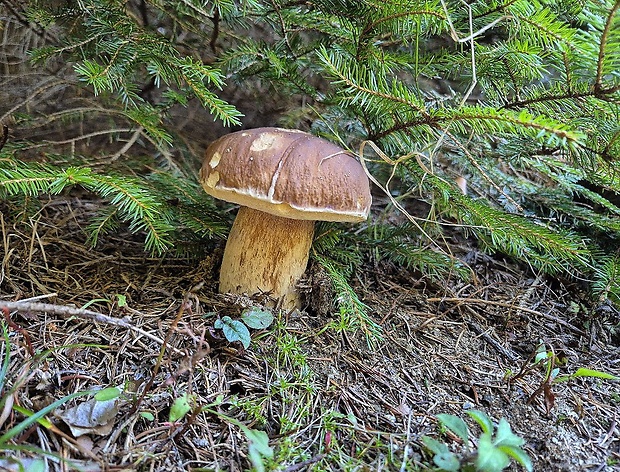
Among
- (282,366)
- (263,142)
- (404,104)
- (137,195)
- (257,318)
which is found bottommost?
(282,366)

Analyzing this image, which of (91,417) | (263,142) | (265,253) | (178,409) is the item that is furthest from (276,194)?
(91,417)

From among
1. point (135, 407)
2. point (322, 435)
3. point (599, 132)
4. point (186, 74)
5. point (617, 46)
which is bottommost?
point (322, 435)

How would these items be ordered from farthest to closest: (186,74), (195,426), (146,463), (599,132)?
(186,74)
(599,132)
(195,426)
(146,463)

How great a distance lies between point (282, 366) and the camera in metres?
1.50

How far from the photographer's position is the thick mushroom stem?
69.3 inches

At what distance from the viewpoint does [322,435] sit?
1.27 meters

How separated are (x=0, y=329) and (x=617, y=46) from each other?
1858 millimetres

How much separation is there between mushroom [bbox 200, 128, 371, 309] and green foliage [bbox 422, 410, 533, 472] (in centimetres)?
76

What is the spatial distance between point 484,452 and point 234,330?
2.65 ft

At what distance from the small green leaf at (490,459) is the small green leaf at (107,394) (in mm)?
894

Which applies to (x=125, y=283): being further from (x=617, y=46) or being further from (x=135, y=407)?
(x=617, y=46)

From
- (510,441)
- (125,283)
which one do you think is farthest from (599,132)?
(125,283)

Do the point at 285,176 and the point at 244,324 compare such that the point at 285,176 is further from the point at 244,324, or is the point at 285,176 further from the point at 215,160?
the point at 244,324

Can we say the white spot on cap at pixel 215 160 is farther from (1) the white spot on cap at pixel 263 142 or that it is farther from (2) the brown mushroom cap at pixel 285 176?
(1) the white spot on cap at pixel 263 142
